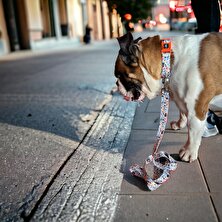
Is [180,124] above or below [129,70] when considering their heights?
below

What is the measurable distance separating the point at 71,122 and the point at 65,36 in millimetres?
23114

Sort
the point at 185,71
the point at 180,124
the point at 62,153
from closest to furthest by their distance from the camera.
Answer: the point at 185,71 → the point at 62,153 → the point at 180,124

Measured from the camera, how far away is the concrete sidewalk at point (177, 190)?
187cm

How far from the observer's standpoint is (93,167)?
2555mm

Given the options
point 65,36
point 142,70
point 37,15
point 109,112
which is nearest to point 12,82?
point 109,112

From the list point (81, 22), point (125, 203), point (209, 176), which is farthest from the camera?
point (81, 22)

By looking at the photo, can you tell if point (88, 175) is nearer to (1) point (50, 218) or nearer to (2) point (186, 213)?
(1) point (50, 218)

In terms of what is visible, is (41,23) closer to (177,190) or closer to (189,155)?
(189,155)

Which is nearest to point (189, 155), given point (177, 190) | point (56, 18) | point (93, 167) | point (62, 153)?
point (177, 190)

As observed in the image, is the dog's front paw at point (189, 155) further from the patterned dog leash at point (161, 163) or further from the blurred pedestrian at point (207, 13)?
the blurred pedestrian at point (207, 13)

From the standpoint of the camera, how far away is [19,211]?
194 centimetres

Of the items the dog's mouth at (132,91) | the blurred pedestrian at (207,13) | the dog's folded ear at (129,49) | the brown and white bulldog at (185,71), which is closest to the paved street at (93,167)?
the brown and white bulldog at (185,71)

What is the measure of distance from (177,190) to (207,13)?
2.35 m

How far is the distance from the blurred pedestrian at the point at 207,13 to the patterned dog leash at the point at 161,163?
4.37 ft
